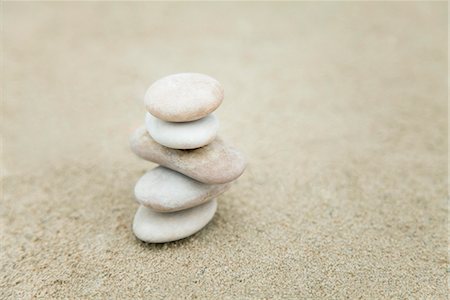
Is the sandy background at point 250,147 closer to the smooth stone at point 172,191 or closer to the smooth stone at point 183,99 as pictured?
the smooth stone at point 172,191

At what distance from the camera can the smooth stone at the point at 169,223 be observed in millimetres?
1772

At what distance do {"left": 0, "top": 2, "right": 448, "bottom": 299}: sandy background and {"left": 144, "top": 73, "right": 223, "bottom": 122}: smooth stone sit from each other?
0.49 m

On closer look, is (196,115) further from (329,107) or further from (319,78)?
(319,78)

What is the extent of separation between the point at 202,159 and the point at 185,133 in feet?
0.37

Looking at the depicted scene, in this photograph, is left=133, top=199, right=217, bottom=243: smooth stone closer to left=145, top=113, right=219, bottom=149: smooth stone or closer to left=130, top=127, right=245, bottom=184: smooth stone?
left=130, top=127, right=245, bottom=184: smooth stone

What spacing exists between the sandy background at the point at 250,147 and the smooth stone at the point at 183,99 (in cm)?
49

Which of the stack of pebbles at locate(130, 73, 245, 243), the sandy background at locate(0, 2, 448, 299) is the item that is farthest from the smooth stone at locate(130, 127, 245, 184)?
the sandy background at locate(0, 2, 448, 299)

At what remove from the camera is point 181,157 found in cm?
172

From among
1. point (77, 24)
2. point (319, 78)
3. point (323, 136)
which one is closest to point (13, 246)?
point (323, 136)

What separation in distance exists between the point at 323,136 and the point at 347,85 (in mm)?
670

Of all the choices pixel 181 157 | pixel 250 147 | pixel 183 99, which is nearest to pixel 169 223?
pixel 181 157

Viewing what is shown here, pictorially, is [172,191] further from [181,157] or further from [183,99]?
[183,99]

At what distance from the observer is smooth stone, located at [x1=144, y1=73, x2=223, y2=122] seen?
1.61 meters

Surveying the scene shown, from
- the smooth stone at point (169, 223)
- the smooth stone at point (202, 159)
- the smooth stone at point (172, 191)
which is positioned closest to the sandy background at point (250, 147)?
the smooth stone at point (169, 223)
